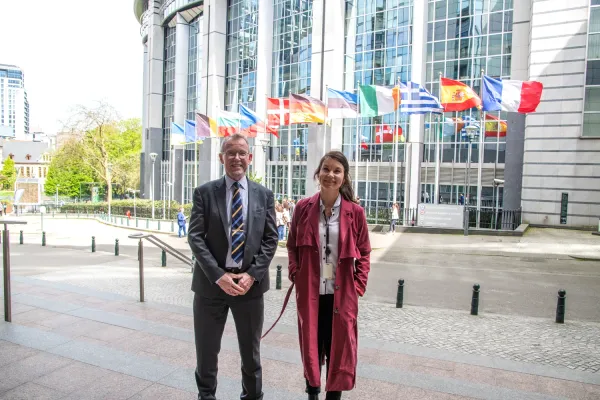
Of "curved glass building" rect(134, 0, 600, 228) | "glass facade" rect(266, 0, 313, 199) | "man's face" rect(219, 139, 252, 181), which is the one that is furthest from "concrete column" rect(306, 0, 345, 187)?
"man's face" rect(219, 139, 252, 181)

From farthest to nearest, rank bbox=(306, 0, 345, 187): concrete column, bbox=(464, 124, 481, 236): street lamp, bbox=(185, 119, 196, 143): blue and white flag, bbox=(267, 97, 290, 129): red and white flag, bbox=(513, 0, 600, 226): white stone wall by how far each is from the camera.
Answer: bbox=(306, 0, 345, 187): concrete column
bbox=(185, 119, 196, 143): blue and white flag
bbox=(267, 97, 290, 129): red and white flag
bbox=(513, 0, 600, 226): white stone wall
bbox=(464, 124, 481, 236): street lamp

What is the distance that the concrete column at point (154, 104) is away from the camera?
6041 cm

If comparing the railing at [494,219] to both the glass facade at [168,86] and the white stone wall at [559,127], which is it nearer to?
the white stone wall at [559,127]

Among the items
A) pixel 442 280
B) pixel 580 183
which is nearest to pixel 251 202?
pixel 442 280

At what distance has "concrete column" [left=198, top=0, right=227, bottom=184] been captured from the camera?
4747 centimetres

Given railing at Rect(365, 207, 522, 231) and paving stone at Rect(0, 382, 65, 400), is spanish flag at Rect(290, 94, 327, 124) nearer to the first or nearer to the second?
railing at Rect(365, 207, 522, 231)

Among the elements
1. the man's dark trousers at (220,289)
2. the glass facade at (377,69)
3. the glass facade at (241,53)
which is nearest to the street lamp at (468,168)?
the glass facade at (377,69)

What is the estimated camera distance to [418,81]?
31.6 meters

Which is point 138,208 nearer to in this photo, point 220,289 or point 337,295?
point 220,289

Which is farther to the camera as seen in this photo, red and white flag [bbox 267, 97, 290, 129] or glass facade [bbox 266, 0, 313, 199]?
glass facade [bbox 266, 0, 313, 199]

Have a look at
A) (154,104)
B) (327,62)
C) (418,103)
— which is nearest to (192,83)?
(154,104)

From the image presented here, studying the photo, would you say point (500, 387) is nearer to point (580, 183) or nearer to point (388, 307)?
point (388, 307)

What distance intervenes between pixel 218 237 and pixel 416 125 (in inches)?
1182

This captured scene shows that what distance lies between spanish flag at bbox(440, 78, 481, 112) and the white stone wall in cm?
586
